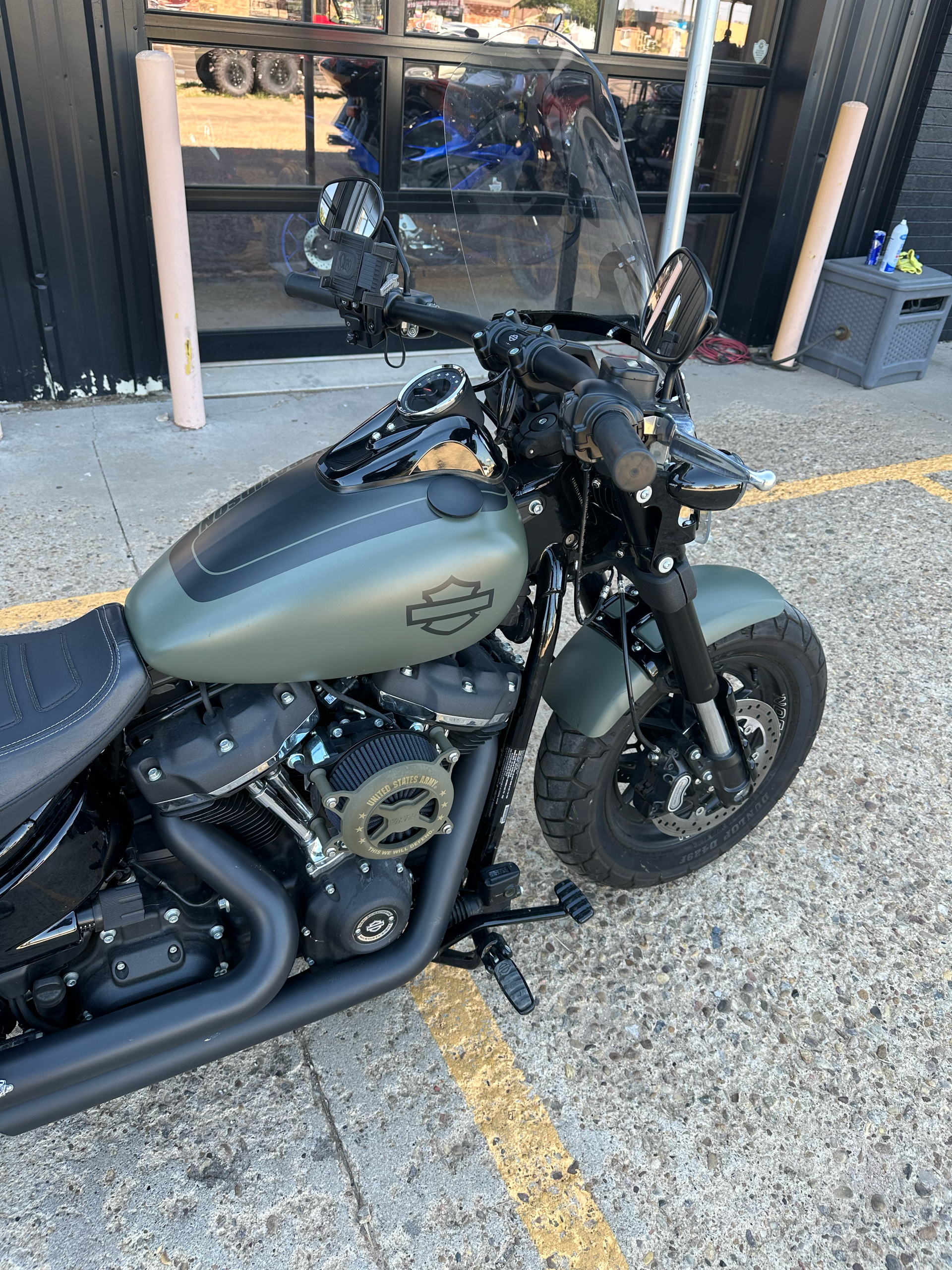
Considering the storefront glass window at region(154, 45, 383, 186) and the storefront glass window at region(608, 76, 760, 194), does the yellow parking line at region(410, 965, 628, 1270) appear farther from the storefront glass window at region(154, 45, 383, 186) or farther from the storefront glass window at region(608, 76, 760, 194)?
the storefront glass window at region(608, 76, 760, 194)

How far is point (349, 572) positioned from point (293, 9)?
4.19 m

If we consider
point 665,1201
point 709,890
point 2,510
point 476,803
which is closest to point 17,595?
point 2,510

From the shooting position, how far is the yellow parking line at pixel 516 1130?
63.7 inches

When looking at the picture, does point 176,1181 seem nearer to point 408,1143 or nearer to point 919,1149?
point 408,1143

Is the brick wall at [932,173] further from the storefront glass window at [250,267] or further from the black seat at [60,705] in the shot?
the black seat at [60,705]

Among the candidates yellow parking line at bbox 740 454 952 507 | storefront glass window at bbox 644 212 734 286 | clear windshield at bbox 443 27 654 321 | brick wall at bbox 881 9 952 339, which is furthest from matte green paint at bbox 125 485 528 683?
brick wall at bbox 881 9 952 339

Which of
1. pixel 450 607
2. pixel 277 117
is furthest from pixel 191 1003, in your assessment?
pixel 277 117

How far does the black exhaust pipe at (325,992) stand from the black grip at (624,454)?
667 mm

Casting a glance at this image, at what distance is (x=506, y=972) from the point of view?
1903 millimetres

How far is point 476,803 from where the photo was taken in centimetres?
170

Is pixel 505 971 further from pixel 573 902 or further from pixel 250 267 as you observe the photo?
pixel 250 267

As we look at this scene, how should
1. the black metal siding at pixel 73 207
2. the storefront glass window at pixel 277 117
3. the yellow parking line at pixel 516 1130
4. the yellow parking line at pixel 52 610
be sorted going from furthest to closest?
the storefront glass window at pixel 277 117 → the black metal siding at pixel 73 207 → the yellow parking line at pixel 52 610 → the yellow parking line at pixel 516 1130

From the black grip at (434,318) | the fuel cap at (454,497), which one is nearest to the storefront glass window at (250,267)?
the black grip at (434,318)

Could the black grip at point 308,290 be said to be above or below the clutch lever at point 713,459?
above
